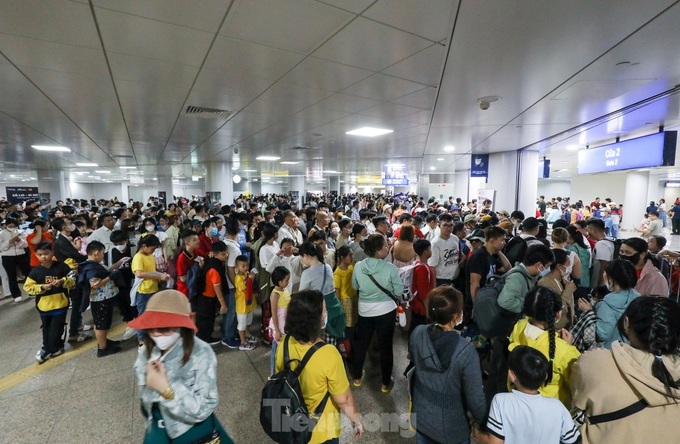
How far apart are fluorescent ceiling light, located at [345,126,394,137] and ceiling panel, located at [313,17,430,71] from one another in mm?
3680

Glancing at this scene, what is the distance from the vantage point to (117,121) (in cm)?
653

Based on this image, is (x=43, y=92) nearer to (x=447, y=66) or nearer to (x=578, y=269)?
(x=447, y=66)

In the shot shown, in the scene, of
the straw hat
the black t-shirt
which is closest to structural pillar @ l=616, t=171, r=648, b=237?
the black t-shirt

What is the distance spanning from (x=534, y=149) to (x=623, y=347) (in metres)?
10.5

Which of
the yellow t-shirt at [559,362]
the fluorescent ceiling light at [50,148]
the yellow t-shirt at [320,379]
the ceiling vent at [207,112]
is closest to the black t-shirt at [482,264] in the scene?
the yellow t-shirt at [559,362]

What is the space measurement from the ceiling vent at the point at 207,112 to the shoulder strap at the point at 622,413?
5.86 metres

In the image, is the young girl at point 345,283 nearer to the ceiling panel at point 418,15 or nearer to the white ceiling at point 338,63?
the white ceiling at point 338,63

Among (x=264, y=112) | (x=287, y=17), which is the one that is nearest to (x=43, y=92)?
(x=264, y=112)

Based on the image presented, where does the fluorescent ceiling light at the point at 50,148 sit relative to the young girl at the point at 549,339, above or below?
above

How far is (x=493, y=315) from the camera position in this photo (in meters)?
3.03

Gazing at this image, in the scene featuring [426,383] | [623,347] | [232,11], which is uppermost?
[232,11]

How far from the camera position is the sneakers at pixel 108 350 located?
14.2 feet

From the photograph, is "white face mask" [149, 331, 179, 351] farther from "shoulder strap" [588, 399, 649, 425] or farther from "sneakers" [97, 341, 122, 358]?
"sneakers" [97, 341, 122, 358]

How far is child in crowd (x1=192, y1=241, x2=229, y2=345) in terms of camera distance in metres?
4.36
